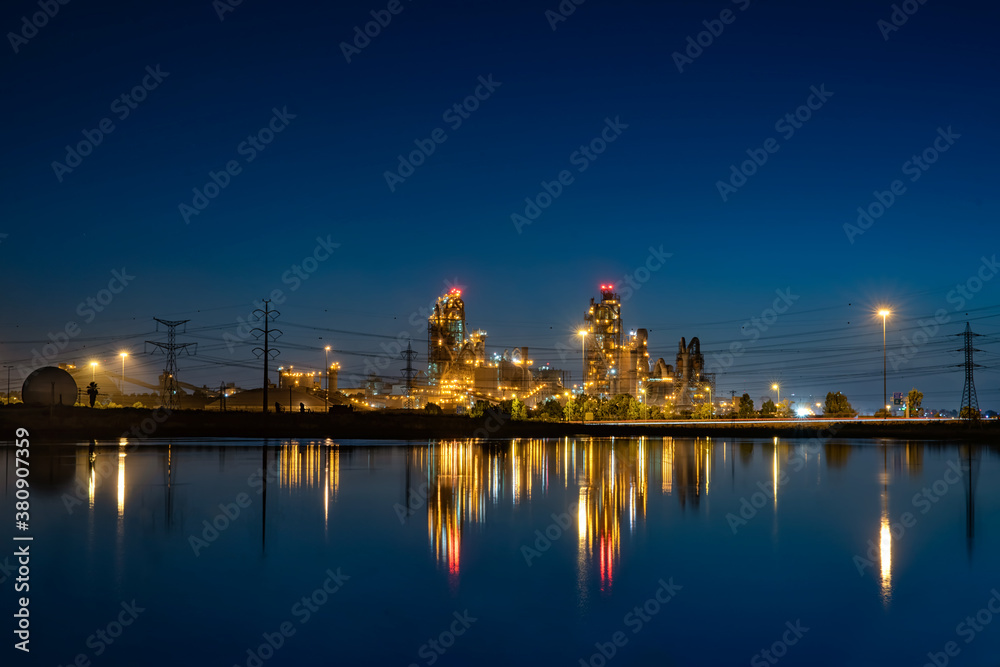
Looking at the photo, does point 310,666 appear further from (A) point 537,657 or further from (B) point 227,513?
(B) point 227,513

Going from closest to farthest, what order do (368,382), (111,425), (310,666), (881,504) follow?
(310,666), (881,504), (111,425), (368,382)

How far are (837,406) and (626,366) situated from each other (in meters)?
28.7

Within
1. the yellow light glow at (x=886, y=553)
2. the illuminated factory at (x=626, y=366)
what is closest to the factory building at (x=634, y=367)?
the illuminated factory at (x=626, y=366)

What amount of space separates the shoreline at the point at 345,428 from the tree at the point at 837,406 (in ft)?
114

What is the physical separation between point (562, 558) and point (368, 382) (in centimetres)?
15608

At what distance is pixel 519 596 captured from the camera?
436 inches

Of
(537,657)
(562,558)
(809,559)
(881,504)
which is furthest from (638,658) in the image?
(881,504)

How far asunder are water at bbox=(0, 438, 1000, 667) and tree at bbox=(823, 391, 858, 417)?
3549 inches

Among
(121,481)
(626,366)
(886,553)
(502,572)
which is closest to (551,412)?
(626,366)

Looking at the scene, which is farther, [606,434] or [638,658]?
[606,434]

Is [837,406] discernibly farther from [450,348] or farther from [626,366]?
[450,348]

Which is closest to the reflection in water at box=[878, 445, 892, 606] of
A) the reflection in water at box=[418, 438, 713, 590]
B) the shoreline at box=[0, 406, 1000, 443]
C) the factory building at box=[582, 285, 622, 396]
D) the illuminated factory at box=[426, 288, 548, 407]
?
the reflection in water at box=[418, 438, 713, 590]

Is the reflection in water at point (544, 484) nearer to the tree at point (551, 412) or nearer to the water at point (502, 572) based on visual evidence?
the water at point (502, 572)

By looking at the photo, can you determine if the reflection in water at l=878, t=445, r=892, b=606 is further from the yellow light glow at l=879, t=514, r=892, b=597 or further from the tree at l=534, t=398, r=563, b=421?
the tree at l=534, t=398, r=563, b=421
